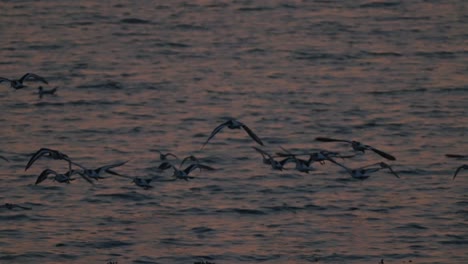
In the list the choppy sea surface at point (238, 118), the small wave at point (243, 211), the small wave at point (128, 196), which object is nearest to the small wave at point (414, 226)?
the choppy sea surface at point (238, 118)

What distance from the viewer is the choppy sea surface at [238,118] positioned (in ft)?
104

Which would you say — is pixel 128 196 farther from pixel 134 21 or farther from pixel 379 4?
pixel 379 4

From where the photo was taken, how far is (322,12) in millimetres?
61781

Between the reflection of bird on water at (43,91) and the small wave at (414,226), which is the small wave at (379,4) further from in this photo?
the small wave at (414,226)

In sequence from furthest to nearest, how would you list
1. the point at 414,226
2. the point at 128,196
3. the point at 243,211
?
the point at 128,196 < the point at 243,211 < the point at 414,226


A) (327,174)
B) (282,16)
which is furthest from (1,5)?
(327,174)

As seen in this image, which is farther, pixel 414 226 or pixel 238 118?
pixel 238 118

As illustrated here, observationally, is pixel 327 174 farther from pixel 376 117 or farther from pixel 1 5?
pixel 1 5

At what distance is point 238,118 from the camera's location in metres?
44.1

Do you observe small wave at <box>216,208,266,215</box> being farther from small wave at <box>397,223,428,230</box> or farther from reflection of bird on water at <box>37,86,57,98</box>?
reflection of bird on water at <box>37,86,57,98</box>

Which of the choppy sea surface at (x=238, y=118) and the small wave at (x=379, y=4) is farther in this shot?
the small wave at (x=379, y=4)

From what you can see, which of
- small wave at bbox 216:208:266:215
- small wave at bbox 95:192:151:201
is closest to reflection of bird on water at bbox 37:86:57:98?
small wave at bbox 95:192:151:201


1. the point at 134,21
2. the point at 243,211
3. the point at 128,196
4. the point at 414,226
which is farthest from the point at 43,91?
the point at 134,21

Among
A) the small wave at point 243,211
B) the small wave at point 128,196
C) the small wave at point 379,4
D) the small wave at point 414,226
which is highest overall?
the small wave at point 379,4
